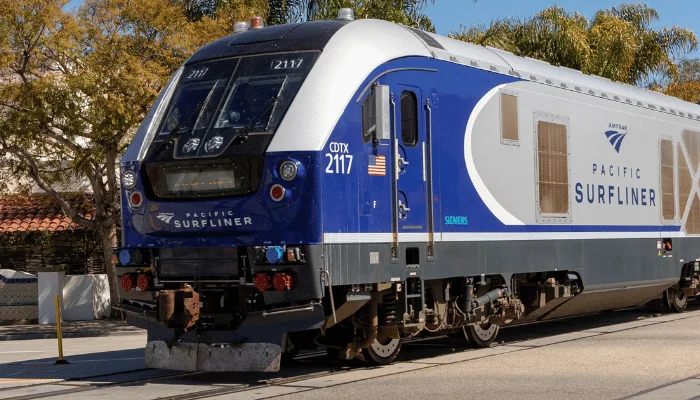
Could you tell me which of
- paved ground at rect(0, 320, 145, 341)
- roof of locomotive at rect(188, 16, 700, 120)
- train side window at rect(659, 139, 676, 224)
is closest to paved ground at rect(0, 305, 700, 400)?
train side window at rect(659, 139, 676, 224)

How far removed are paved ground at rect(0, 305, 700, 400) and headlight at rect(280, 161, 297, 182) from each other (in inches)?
86.3

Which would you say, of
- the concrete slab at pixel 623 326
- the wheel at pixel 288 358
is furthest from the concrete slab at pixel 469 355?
the concrete slab at pixel 623 326

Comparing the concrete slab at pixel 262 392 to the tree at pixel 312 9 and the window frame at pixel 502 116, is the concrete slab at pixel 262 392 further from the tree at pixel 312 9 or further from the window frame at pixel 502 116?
the tree at pixel 312 9

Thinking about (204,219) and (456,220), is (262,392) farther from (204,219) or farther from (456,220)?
(456,220)

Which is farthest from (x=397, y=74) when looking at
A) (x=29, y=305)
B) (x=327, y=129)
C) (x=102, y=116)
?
(x=29, y=305)

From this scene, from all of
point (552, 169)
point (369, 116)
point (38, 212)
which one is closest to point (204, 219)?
point (369, 116)

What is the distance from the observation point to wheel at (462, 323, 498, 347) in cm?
1476

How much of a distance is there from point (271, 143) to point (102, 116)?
11962 millimetres

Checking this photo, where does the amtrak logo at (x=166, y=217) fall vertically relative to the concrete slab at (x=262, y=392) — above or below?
above

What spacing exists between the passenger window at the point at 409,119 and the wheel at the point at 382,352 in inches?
93.9

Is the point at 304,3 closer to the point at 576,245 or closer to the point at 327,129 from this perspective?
the point at 576,245

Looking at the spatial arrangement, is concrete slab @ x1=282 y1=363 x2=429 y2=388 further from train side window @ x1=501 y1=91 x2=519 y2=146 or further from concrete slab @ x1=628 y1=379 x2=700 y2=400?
train side window @ x1=501 y1=91 x2=519 y2=146

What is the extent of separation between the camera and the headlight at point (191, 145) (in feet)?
39.4

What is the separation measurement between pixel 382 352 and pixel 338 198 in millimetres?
2475
